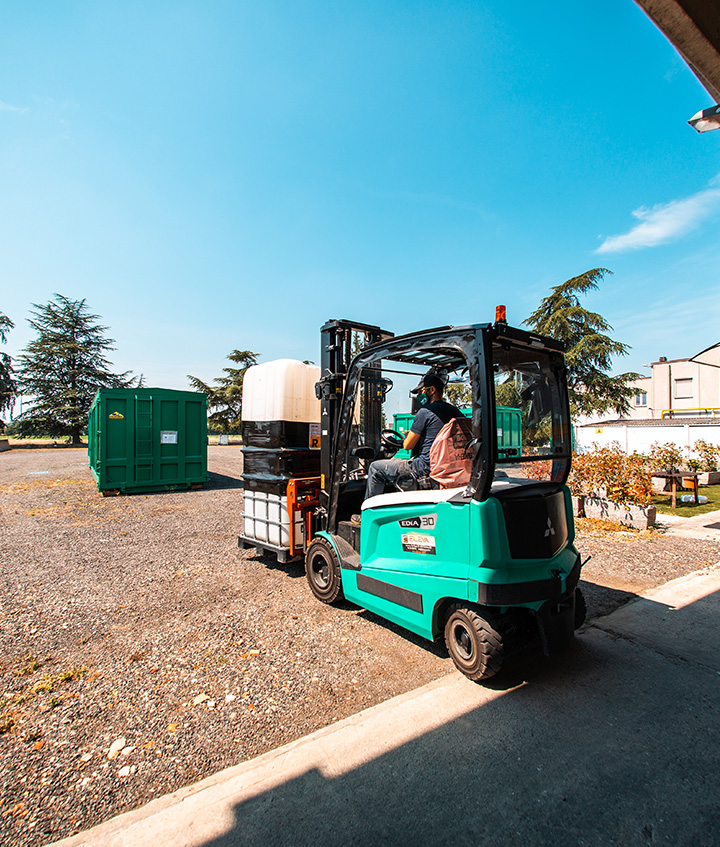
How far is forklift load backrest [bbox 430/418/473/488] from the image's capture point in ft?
11.6

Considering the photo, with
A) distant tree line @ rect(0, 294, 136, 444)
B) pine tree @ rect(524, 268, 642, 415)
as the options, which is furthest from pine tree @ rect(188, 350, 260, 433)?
pine tree @ rect(524, 268, 642, 415)

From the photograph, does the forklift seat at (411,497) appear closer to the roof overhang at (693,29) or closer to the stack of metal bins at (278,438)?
the stack of metal bins at (278,438)

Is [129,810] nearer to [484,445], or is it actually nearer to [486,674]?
[486,674]

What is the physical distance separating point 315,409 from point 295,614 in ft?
7.99

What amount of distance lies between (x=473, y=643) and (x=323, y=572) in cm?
201

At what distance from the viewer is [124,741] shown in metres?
2.67

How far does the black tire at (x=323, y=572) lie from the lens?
4523 mm

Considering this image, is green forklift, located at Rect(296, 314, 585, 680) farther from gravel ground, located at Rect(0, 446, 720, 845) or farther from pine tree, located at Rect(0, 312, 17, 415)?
pine tree, located at Rect(0, 312, 17, 415)

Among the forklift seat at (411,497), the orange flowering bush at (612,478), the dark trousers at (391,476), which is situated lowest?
the orange flowering bush at (612,478)

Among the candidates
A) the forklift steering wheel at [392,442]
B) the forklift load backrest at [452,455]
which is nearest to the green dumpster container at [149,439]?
the forklift steering wheel at [392,442]

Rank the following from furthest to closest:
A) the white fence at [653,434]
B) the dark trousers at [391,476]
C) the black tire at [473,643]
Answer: the white fence at [653,434], the dark trousers at [391,476], the black tire at [473,643]

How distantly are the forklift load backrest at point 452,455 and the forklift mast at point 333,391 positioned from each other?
52.7 inches

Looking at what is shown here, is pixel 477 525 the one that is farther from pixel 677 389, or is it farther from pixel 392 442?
pixel 677 389

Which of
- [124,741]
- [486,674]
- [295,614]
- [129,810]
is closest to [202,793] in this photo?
[129,810]
